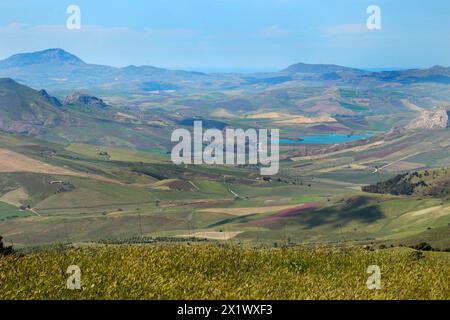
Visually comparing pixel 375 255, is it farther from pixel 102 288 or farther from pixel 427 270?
pixel 102 288

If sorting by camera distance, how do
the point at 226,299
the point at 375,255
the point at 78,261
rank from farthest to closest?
the point at 375,255, the point at 78,261, the point at 226,299

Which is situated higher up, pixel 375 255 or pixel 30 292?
pixel 30 292

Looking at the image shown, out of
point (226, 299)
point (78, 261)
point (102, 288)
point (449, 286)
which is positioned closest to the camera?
point (226, 299)
